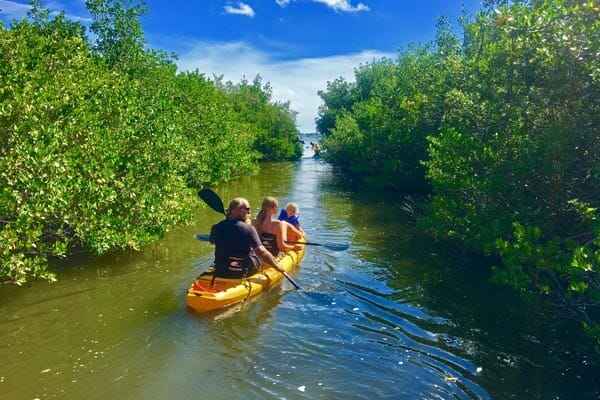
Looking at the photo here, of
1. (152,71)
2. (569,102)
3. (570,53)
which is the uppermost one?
(152,71)

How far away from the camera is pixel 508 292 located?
9031 mm

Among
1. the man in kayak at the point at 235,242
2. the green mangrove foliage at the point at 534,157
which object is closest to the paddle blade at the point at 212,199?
the man in kayak at the point at 235,242

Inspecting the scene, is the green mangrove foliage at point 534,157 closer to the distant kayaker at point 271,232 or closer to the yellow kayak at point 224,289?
the distant kayaker at point 271,232

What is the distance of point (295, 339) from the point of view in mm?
6977

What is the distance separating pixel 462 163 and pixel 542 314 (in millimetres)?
3695

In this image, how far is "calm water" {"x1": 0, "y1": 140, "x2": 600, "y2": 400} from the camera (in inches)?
223

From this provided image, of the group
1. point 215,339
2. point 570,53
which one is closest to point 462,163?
point 570,53

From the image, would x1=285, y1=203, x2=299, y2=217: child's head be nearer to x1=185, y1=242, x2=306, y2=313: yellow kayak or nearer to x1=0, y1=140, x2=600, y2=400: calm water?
x1=0, y1=140, x2=600, y2=400: calm water

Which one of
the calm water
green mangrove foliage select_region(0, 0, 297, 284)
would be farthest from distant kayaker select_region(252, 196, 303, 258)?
green mangrove foliage select_region(0, 0, 297, 284)

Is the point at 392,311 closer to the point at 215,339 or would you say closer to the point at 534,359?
the point at 534,359

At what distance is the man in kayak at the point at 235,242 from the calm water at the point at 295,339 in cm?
70

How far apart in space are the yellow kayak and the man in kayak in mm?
176

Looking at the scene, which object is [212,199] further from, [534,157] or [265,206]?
[534,157]

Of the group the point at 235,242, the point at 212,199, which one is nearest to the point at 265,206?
the point at 212,199
